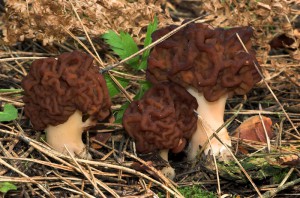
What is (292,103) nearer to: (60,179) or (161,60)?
(161,60)

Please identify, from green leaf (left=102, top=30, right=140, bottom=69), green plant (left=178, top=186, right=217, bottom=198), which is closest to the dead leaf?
green plant (left=178, top=186, right=217, bottom=198)

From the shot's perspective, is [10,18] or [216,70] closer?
[216,70]

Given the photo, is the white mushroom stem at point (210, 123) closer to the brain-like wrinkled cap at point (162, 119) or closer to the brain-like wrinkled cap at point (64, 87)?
the brain-like wrinkled cap at point (162, 119)

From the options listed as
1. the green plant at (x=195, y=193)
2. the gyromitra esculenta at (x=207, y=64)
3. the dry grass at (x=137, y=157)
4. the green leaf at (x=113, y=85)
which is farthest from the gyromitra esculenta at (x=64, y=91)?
the green plant at (x=195, y=193)

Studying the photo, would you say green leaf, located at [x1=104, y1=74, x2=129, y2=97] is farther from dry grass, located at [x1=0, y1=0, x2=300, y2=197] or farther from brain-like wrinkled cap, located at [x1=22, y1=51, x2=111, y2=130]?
brain-like wrinkled cap, located at [x1=22, y1=51, x2=111, y2=130]

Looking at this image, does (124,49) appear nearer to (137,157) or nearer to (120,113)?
(120,113)

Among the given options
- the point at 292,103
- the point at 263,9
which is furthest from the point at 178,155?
the point at 263,9

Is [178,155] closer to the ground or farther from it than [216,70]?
closer to the ground

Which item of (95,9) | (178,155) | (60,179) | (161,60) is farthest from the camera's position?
(95,9)
